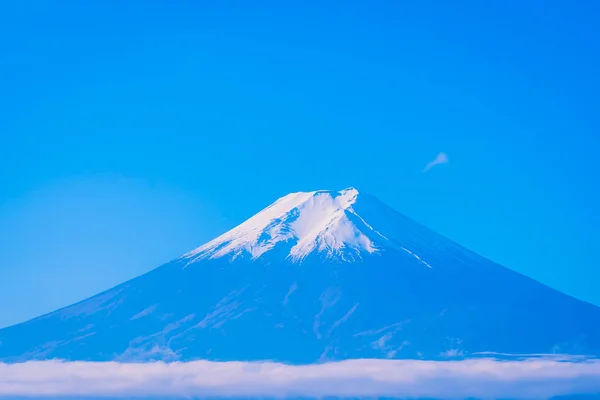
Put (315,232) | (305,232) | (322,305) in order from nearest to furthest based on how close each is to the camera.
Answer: (322,305) < (315,232) < (305,232)

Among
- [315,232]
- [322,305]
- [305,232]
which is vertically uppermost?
[305,232]

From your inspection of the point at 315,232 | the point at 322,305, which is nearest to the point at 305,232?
the point at 315,232

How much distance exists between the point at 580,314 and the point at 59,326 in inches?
1843

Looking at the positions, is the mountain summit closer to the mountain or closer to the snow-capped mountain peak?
the snow-capped mountain peak

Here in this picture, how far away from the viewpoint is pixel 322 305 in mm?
87812

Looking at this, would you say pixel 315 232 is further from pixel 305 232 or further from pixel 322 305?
pixel 322 305

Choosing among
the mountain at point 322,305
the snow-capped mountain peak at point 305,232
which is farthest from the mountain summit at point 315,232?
the mountain at point 322,305

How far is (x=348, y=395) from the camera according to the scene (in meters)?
74.1

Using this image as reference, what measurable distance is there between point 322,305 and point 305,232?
42.0ft

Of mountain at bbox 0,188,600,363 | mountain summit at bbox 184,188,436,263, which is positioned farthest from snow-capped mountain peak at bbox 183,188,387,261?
mountain at bbox 0,188,600,363

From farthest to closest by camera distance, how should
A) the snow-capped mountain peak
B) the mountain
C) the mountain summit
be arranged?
1. the snow-capped mountain peak
2. the mountain summit
3. the mountain

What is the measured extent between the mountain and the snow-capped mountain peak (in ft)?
0.58

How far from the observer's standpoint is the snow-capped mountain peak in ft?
314

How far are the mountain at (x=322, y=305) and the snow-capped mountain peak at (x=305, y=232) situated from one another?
0.58ft
